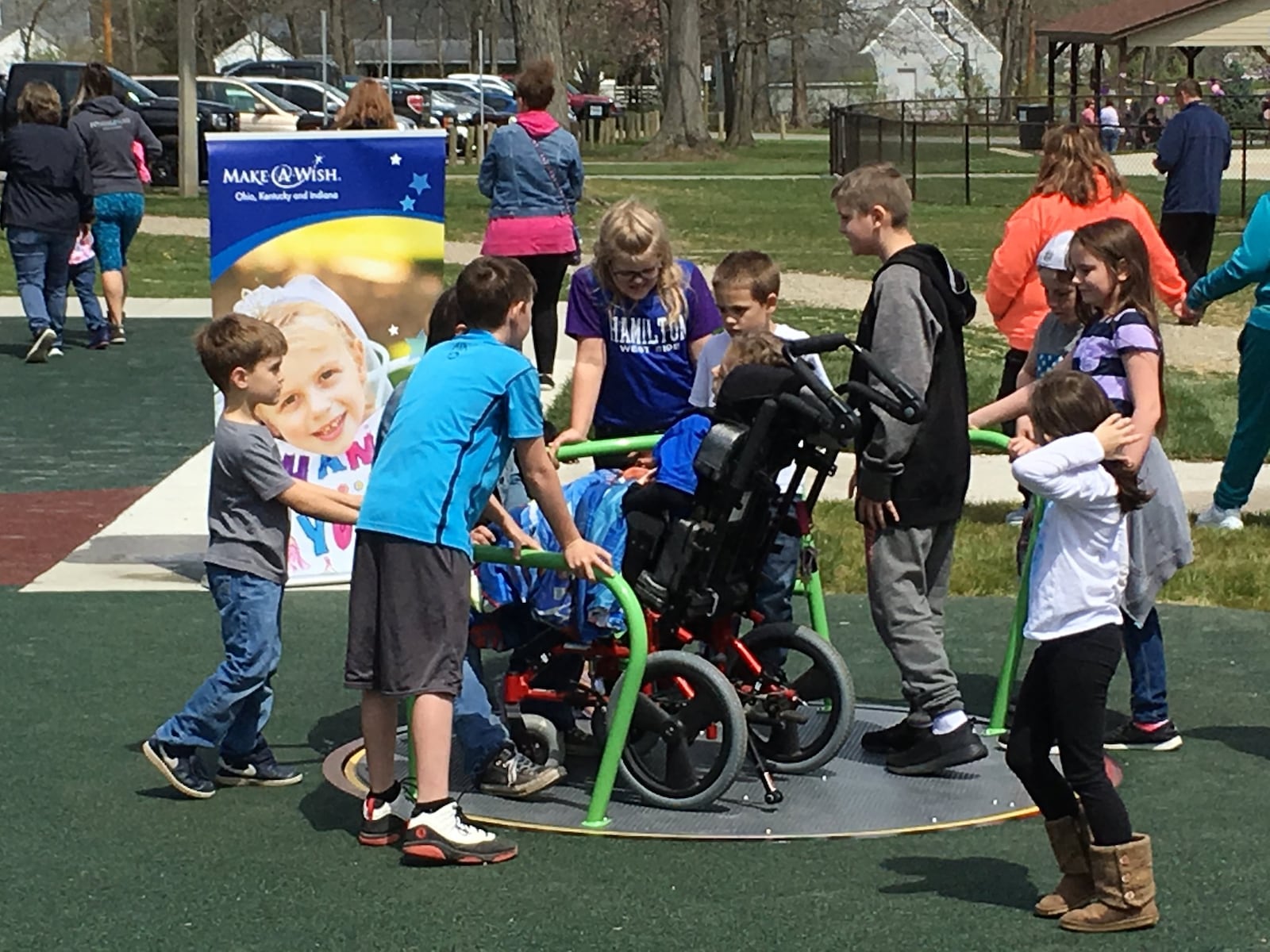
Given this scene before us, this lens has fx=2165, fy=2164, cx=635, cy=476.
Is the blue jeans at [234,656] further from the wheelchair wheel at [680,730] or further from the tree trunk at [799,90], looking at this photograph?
the tree trunk at [799,90]

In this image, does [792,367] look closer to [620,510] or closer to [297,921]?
[620,510]

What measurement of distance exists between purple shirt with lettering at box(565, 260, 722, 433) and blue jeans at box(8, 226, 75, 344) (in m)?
9.23

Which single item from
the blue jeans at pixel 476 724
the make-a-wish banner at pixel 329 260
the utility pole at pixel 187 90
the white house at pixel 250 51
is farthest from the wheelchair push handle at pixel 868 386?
the white house at pixel 250 51

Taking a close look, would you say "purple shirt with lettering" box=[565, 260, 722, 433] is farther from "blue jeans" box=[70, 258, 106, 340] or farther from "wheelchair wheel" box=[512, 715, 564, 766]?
"blue jeans" box=[70, 258, 106, 340]

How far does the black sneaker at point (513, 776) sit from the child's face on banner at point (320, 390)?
2.94 m

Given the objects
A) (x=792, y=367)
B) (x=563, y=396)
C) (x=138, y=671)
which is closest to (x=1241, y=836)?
(x=792, y=367)

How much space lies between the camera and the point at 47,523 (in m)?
10.0

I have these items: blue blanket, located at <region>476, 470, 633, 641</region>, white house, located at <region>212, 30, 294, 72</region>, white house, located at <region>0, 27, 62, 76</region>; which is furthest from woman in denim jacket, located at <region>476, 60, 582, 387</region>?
white house, located at <region>212, 30, 294, 72</region>

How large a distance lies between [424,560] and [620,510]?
0.80 m

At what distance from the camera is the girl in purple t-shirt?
6.36 metres

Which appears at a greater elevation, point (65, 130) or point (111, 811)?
point (65, 130)

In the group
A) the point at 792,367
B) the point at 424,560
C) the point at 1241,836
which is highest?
the point at 792,367

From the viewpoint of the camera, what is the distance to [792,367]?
5.48m

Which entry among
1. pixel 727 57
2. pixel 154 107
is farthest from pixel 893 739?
pixel 727 57
